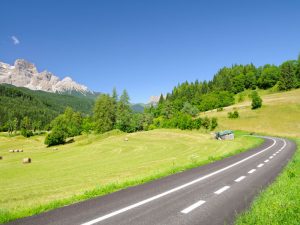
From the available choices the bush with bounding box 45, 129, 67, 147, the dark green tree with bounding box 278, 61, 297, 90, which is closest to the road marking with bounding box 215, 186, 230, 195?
→ the bush with bounding box 45, 129, 67, 147

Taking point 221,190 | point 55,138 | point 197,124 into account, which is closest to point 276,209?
point 221,190

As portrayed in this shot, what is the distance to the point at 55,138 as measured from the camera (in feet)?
281

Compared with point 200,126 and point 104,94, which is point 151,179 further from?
point 104,94

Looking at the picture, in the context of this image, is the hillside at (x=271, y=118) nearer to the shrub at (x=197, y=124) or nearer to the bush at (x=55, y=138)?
the shrub at (x=197, y=124)

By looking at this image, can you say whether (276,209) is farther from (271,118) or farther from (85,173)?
(271,118)

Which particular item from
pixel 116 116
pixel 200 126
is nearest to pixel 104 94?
pixel 116 116

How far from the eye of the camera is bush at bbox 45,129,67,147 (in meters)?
85.4

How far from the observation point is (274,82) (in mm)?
152125

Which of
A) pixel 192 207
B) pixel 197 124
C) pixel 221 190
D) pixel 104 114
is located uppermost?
pixel 104 114

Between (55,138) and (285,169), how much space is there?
78643 millimetres

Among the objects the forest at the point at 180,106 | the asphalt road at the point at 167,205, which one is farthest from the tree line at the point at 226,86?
the asphalt road at the point at 167,205

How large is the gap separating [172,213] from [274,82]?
160 meters

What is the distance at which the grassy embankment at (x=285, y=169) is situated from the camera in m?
7.26

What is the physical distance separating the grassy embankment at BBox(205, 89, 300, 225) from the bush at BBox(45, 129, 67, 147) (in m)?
52.1
